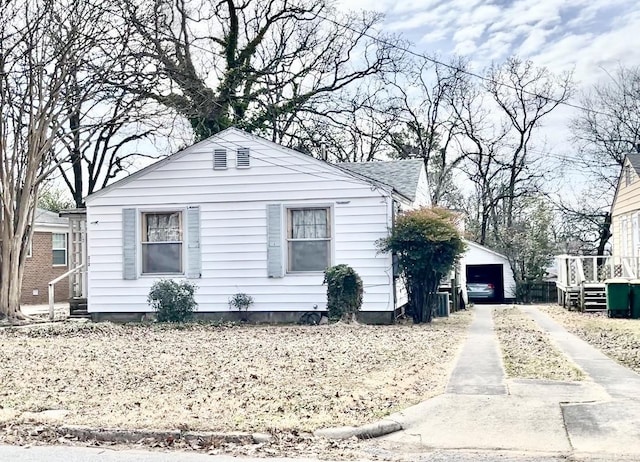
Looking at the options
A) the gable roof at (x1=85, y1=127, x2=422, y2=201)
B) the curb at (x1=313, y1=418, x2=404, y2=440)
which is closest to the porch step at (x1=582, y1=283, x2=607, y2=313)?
the gable roof at (x1=85, y1=127, x2=422, y2=201)

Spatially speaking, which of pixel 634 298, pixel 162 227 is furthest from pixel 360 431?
pixel 634 298

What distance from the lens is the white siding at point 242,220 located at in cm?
1642

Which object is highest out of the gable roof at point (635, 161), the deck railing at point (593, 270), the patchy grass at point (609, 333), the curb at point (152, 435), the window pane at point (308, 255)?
the gable roof at point (635, 161)

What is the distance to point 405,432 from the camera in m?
6.77

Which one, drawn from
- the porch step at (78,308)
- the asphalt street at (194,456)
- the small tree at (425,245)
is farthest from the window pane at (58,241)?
the asphalt street at (194,456)

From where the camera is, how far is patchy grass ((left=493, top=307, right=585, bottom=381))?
9234mm

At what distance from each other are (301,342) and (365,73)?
868 inches

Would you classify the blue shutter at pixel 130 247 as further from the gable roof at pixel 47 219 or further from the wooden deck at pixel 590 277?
the wooden deck at pixel 590 277

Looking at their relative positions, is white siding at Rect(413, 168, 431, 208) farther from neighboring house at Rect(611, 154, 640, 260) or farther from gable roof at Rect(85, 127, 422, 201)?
neighboring house at Rect(611, 154, 640, 260)

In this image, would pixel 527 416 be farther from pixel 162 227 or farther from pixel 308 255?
pixel 162 227

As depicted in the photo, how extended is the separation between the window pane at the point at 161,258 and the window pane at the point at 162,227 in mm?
184

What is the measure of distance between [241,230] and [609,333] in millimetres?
8529

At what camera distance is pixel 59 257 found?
3017cm

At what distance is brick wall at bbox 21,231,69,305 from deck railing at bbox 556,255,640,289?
2014 centimetres
